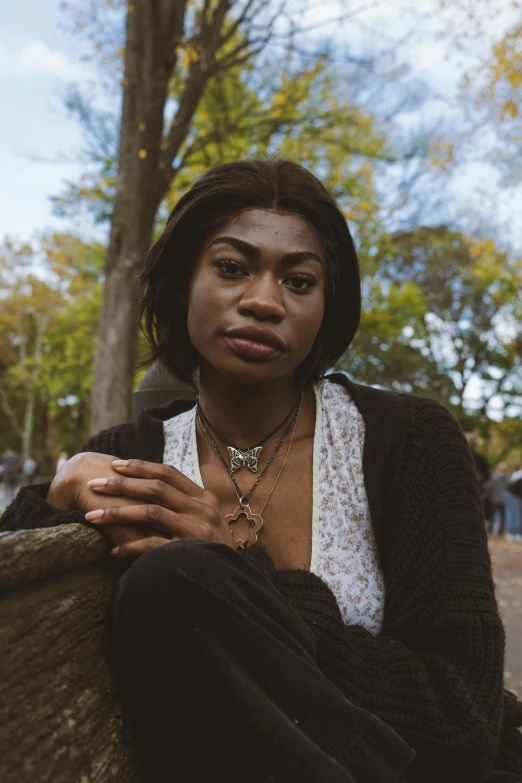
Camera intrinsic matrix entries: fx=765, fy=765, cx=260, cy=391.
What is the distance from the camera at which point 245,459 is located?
2168 millimetres

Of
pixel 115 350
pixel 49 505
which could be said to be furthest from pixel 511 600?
pixel 49 505

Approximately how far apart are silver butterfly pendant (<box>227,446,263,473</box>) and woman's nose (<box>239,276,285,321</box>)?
1.39ft

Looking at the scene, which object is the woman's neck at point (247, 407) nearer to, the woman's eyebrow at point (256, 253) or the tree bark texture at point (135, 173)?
the woman's eyebrow at point (256, 253)

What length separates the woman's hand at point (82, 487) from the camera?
5.14 feet

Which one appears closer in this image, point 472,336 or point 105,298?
point 105,298

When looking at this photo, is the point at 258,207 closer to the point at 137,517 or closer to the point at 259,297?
the point at 259,297

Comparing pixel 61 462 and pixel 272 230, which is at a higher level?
pixel 272 230

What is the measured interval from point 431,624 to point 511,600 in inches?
311

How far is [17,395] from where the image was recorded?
38.9 meters

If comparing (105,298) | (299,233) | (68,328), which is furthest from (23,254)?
(299,233)

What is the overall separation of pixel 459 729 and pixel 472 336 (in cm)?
3205

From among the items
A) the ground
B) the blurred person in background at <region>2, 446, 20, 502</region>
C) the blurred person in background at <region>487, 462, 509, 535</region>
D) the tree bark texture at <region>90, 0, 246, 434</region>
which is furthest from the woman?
the blurred person in background at <region>2, 446, 20, 502</region>

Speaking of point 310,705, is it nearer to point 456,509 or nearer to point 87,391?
point 456,509

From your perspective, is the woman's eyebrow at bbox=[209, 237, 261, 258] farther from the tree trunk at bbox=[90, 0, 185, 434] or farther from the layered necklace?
the tree trunk at bbox=[90, 0, 185, 434]
